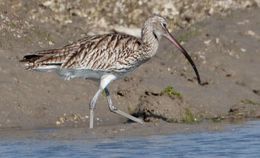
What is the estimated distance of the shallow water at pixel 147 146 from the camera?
37.1ft

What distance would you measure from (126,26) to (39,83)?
9.78 feet

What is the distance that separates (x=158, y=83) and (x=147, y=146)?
3251 millimetres

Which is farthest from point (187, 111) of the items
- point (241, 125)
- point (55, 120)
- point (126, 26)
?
point (126, 26)

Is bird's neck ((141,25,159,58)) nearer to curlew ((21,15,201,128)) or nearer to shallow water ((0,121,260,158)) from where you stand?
curlew ((21,15,201,128))

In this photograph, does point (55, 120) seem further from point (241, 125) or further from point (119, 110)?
point (241, 125)

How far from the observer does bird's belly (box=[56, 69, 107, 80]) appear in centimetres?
1352

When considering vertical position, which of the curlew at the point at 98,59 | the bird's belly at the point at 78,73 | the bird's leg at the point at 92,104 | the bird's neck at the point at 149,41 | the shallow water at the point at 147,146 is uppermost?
the bird's neck at the point at 149,41

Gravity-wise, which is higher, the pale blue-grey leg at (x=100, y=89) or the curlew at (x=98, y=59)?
the curlew at (x=98, y=59)

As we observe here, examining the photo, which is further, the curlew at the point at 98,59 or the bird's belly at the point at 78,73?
the bird's belly at the point at 78,73

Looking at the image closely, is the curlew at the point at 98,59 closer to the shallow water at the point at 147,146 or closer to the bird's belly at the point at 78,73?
the bird's belly at the point at 78,73

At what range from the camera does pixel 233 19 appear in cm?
1723

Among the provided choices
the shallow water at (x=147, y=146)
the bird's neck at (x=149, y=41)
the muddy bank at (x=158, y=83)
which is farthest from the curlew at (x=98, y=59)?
the shallow water at (x=147, y=146)

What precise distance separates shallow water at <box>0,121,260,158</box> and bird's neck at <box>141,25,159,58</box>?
1.63m

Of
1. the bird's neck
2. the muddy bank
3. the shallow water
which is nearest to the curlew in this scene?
the bird's neck
